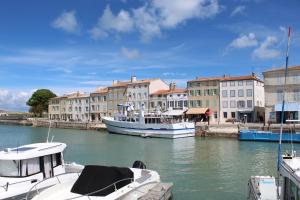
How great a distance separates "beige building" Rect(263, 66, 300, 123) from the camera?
192 ft

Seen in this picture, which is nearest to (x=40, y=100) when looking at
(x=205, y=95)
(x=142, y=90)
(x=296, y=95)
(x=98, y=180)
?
(x=142, y=90)

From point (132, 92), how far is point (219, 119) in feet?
74.8

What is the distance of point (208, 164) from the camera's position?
28.9 m

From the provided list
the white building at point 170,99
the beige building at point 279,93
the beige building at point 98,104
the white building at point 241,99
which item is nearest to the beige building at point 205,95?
the white building at point 241,99

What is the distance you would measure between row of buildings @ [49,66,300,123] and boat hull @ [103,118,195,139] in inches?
247

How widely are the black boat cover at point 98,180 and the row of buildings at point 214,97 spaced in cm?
4751

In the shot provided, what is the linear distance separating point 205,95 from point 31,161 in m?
58.5

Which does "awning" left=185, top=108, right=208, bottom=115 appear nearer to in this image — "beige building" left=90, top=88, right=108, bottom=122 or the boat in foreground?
"beige building" left=90, top=88, right=108, bottom=122

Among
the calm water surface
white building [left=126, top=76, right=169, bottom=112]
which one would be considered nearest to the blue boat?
the calm water surface

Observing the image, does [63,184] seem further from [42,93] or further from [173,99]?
[42,93]

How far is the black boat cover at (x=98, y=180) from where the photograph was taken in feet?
42.8

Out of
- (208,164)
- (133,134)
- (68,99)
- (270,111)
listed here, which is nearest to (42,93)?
(68,99)

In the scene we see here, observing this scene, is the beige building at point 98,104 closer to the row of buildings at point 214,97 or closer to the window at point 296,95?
the row of buildings at point 214,97

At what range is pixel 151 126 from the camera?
58.4 m
